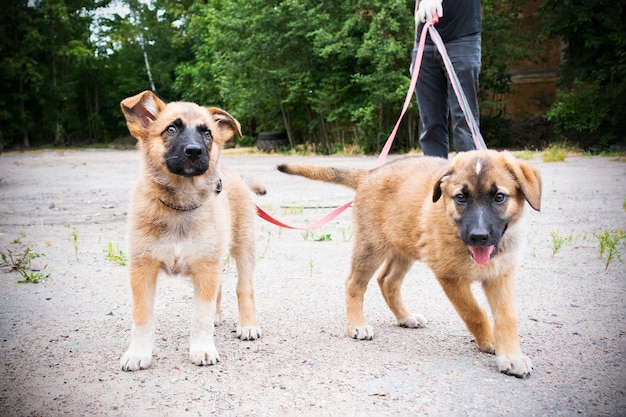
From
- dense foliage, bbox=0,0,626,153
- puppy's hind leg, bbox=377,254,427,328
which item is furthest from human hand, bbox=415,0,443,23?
dense foliage, bbox=0,0,626,153

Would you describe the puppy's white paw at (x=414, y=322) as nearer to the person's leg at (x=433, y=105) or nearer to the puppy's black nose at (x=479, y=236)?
the puppy's black nose at (x=479, y=236)

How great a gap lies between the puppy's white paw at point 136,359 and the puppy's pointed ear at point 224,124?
156 centimetres

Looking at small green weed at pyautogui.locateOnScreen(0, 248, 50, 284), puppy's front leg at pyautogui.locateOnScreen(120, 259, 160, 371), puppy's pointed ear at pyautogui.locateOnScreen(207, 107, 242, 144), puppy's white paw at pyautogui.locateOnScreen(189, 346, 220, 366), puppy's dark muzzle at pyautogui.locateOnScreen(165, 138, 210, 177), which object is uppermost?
puppy's pointed ear at pyautogui.locateOnScreen(207, 107, 242, 144)

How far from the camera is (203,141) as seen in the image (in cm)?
378

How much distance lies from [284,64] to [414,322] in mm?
22791

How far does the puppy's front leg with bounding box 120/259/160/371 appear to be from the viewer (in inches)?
138

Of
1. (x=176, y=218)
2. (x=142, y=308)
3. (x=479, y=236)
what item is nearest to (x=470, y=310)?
(x=479, y=236)

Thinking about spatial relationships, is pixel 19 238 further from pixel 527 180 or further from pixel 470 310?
pixel 527 180

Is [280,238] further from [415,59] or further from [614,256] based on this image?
[614,256]

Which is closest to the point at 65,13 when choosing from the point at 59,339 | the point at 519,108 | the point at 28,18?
the point at 28,18

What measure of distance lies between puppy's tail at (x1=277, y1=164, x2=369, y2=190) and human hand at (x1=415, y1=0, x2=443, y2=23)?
Result: 1.71 meters

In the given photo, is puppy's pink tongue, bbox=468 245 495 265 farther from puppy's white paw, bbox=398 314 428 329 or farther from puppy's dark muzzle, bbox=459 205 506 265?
puppy's white paw, bbox=398 314 428 329

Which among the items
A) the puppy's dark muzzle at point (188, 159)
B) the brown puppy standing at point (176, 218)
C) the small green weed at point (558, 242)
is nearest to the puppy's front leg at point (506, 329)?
the brown puppy standing at point (176, 218)

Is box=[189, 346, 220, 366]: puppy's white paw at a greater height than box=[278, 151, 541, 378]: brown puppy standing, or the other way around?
box=[278, 151, 541, 378]: brown puppy standing
